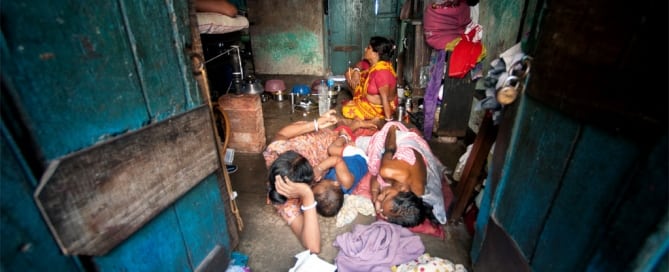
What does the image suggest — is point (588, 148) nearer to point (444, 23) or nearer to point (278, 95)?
point (444, 23)

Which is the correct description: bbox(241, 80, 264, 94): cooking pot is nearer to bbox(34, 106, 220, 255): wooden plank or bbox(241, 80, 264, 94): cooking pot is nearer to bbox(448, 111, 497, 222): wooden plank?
bbox(34, 106, 220, 255): wooden plank

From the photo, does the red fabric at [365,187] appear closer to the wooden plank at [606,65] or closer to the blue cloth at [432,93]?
the blue cloth at [432,93]

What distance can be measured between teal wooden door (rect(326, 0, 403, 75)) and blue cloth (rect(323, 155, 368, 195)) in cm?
555

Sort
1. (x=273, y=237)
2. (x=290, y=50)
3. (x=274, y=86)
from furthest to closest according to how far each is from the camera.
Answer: (x=290, y=50)
(x=274, y=86)
(x=273, y=237)

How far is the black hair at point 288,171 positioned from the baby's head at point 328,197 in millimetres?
141

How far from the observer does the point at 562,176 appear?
120cm

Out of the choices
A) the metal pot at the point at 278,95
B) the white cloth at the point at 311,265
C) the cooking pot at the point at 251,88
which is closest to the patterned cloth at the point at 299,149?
the white cloth at the point at 311,265

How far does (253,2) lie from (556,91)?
7.84m

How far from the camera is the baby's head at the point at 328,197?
2.64 m

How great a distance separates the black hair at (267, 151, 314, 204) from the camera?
248 centimetres

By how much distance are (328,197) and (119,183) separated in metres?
1.76

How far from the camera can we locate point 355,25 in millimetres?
8305

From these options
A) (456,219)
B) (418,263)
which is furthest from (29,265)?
(456,219)

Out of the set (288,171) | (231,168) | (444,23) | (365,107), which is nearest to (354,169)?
(288,171)
